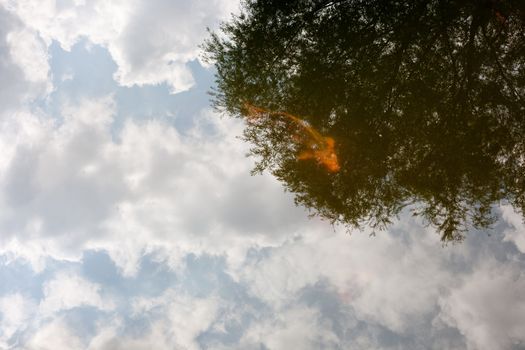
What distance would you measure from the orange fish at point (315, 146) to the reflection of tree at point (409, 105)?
1.17ft

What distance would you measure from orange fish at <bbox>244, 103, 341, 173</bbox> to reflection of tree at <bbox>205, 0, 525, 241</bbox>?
36 centimetres

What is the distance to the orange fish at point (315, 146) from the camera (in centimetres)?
2053

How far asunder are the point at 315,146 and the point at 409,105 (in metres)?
5.41

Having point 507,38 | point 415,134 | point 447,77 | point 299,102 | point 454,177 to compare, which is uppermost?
point 507,38

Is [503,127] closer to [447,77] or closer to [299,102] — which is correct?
[447,77]

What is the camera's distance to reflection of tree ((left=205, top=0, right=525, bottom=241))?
19.5 meters

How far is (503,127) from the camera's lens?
19.4 m

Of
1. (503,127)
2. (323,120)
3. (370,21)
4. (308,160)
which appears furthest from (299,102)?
(503,127)

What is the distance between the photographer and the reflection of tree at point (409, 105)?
64.0 ft

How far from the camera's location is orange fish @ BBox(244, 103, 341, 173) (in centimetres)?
2053

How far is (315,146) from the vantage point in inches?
826

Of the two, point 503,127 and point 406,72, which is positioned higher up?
point 406,72

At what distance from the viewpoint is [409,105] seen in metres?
19.8

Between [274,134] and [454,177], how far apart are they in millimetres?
10084
